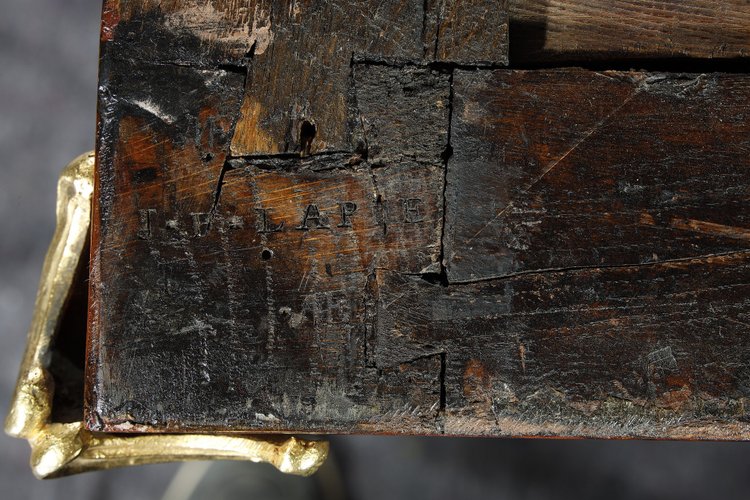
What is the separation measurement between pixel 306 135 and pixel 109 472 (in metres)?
1.94

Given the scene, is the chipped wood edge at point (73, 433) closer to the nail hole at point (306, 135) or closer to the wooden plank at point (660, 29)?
the nail hole at point (306, 135)

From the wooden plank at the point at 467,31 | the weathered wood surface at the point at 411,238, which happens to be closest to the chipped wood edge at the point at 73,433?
the weathered wood surface at the point at 411,238

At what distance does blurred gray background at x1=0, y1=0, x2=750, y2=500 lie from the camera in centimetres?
276

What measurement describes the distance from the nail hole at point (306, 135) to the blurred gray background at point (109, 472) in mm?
1600

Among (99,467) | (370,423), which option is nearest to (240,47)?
(370,423)

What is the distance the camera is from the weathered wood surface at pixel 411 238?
151cm

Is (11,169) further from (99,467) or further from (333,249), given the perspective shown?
(333,249)

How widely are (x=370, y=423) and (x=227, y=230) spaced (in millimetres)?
522

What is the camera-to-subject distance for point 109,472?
2.86 metres

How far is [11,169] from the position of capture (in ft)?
9.37

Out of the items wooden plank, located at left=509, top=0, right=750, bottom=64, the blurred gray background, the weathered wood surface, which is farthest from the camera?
the blurred gray background

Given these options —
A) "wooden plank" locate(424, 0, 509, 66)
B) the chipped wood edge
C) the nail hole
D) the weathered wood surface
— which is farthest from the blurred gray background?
"wooden plank" locate(424, 0, 509, 66)

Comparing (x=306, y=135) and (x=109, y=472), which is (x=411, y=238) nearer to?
(x=306, y=135)

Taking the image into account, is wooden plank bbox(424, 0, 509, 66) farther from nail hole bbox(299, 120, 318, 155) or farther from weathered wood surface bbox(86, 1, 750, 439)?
nail hole bbox(299, 120, 318, 155)
